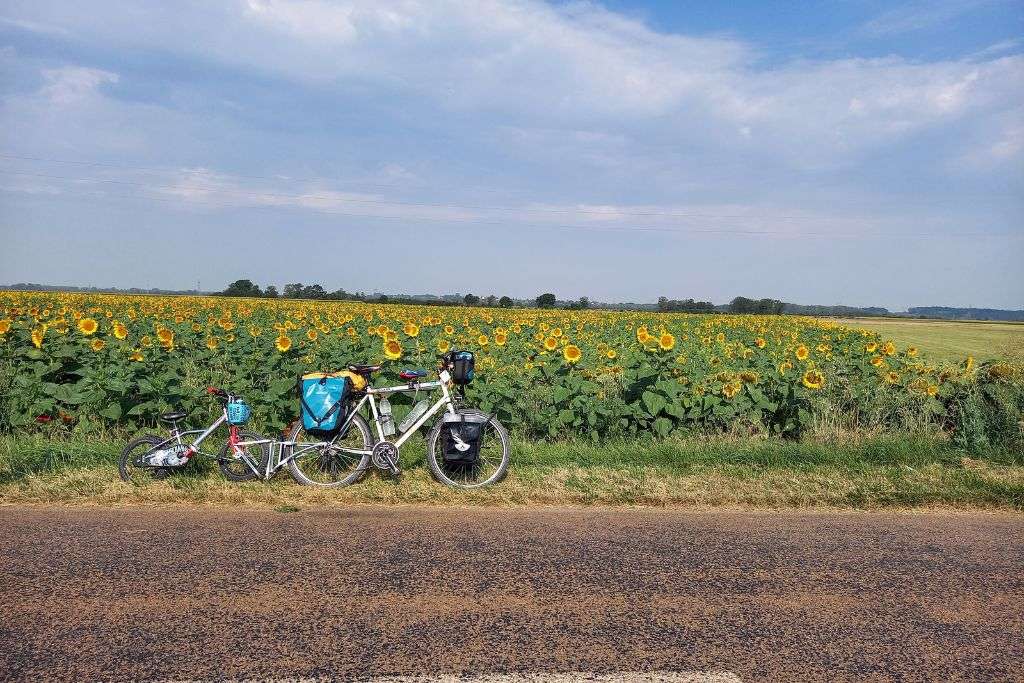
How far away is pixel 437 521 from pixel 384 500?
766mm

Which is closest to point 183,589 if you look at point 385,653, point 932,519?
point 385,653

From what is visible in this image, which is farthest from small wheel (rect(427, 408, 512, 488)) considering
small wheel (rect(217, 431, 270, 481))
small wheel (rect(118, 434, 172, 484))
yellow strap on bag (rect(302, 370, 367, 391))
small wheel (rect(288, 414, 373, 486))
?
small wheel (rect(118, 434, 172, 484))

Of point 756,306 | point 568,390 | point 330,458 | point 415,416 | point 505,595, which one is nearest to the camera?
point 505,595

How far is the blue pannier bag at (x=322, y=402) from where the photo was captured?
21.5 feet

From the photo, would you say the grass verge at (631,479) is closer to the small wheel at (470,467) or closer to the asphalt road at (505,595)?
the small wheel at (470,467)

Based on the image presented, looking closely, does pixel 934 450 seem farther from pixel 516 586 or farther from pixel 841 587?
pixel 516 586

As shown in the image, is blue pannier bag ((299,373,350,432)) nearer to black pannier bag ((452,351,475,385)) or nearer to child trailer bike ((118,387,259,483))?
child trailer bike ((118,387,259,483))

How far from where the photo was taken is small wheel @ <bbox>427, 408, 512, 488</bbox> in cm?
663

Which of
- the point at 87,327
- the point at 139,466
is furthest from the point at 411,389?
the point at 87,327

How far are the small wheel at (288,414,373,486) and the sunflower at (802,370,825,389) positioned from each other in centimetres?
543

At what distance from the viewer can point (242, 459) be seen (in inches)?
260

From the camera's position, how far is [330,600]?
4.00 m

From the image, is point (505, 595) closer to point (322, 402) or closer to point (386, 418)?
point (386, 418)

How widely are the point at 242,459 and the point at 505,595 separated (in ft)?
11.6
